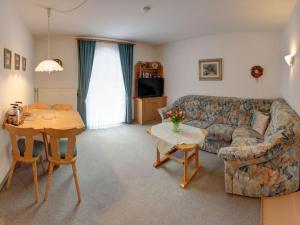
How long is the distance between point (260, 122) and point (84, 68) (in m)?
4.17

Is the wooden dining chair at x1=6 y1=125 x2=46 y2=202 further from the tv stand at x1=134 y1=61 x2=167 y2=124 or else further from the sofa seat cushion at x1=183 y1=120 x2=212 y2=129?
the tv stand at x1=134 y1=61 x2=167 y2=124

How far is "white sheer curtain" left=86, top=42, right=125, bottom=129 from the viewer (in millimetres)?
5344

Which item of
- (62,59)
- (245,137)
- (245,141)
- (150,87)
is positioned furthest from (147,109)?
(245,141)

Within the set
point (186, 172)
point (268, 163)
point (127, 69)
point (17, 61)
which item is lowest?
point (186, 172)

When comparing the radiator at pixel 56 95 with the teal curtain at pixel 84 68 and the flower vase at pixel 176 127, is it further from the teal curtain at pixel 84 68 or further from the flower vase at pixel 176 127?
the flower vase at pixel 176 127

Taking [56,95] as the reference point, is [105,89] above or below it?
above

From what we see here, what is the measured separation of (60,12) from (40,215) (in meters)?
2.96

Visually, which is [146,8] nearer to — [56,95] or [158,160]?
[158,160]

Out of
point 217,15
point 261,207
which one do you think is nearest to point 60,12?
point 217,15

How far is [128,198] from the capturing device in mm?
2342

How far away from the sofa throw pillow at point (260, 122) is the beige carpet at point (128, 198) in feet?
2.97

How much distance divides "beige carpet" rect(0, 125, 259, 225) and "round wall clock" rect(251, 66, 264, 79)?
7.27ft

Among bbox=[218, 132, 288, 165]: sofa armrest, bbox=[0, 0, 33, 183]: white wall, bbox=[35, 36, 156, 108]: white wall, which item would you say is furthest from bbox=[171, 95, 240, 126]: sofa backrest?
bbox=[0, 0, 33, 183]: white wall

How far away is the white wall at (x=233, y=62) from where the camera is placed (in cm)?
423
